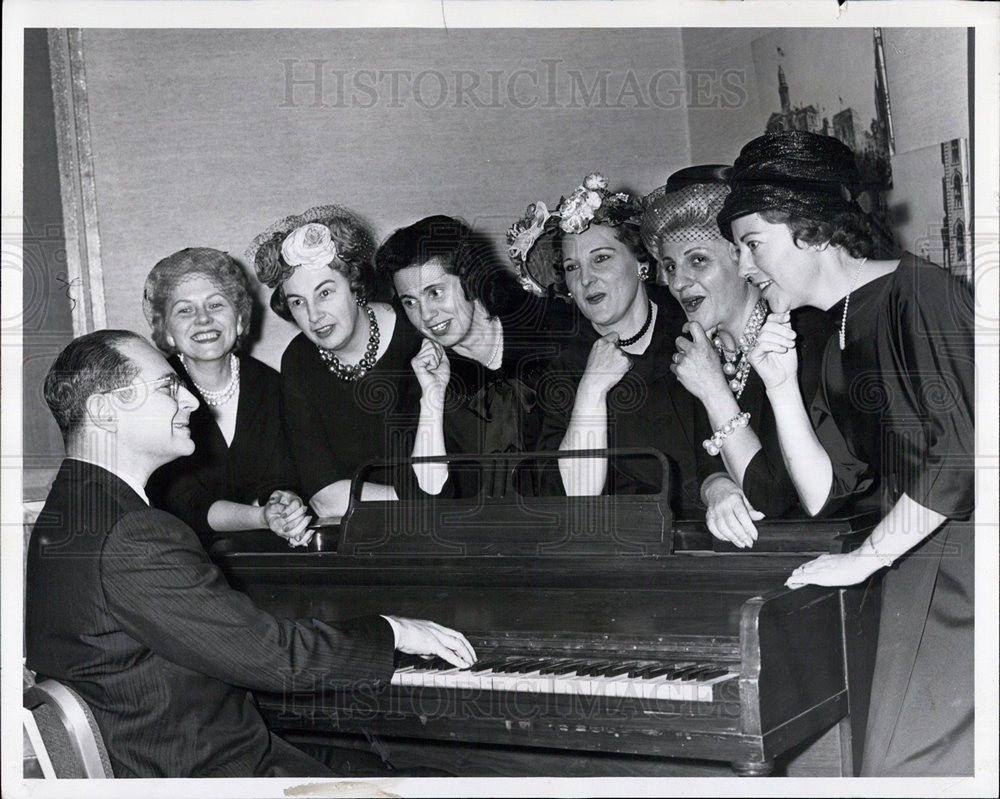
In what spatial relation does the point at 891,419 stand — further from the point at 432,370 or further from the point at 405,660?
the point at 405,660

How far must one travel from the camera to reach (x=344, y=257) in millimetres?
3285

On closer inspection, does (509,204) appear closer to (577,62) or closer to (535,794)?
(577,62)

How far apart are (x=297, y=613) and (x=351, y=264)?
3.43 ft

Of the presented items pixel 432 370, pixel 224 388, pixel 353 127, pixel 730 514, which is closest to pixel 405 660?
pixel 432 370

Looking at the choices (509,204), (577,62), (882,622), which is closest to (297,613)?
(509,204)

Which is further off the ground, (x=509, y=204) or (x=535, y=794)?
(x=509, y=204)

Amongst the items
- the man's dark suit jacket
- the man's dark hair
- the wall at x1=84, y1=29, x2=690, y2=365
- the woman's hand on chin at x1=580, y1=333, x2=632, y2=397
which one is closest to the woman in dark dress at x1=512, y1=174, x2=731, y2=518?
the woman's hand on chin at x1=580, y1=333, x2=632, y2=397

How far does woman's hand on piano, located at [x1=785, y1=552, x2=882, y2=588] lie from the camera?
2.71 metres

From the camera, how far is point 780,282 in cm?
293

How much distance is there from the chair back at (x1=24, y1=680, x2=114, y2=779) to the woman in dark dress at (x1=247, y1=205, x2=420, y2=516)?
91cm

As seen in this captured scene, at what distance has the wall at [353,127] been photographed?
3152 mm

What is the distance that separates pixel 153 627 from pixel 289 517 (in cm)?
63

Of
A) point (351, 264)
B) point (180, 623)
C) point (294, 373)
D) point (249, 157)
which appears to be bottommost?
point (180, 623)

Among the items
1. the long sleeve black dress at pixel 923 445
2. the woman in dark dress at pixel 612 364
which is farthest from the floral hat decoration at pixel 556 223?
the long sleeve black dress at pixel 923 445
